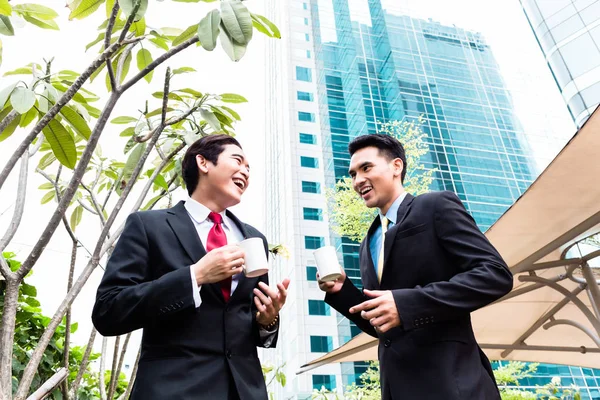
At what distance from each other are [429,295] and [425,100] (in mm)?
30049

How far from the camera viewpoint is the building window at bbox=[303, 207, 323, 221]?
27.4 m

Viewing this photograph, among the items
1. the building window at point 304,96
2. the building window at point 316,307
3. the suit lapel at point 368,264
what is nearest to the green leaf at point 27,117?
the suit lapel at point 368,264

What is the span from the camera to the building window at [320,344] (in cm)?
2325

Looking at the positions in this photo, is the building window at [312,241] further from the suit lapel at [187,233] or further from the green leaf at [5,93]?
the suit lapel at [187,233]

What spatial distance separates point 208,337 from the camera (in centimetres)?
125

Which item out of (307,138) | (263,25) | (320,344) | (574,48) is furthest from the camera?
(307,138)

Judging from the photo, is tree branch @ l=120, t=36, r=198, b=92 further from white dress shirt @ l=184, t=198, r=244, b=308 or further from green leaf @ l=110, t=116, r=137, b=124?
green leaf @ l=110, t=116, r=137, b=124

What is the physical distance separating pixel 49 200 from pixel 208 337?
2.32 m

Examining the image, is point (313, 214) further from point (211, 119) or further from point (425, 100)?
point (211, 119)

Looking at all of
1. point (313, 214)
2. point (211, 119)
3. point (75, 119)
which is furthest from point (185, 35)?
point (313, 214)

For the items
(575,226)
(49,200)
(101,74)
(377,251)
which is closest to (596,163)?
(575,226)

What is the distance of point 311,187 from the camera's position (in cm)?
2855

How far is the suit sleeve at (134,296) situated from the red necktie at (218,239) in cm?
20

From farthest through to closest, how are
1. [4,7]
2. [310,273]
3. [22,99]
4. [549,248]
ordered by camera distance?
1. [310,273]
2. [549,248]
3. [22,99]
4. [4,7]
